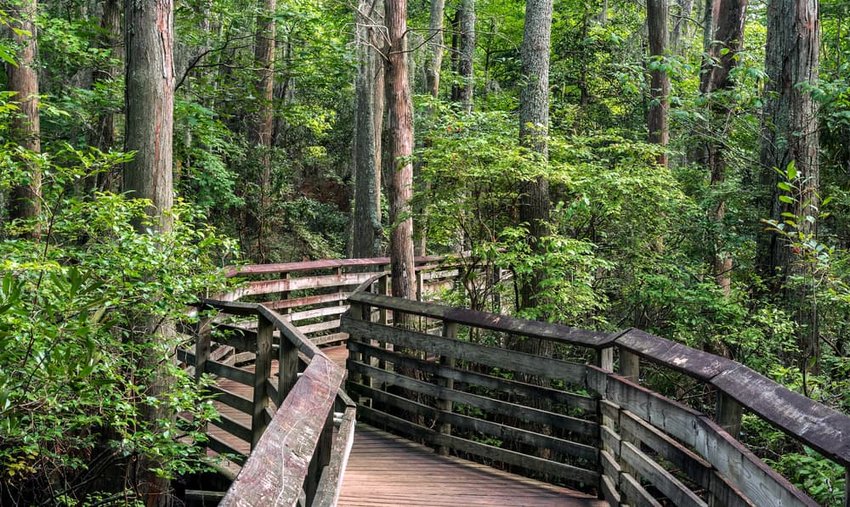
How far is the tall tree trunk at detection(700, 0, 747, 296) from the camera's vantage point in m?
8.34

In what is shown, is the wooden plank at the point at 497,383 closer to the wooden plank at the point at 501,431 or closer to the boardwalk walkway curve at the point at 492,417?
the boardwalk walkway curve at the point at 492,417

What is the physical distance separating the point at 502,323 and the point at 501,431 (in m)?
0.91

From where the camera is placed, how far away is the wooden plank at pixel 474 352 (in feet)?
16.6

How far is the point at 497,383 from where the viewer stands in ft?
18.2

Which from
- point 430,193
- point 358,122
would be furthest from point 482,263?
point 358,122

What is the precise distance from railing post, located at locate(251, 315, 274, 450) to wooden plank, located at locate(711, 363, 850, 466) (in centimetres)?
322

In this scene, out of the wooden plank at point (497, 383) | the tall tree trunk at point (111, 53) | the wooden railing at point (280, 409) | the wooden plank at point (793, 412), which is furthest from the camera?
the tall tree trunk at point (111, 53)

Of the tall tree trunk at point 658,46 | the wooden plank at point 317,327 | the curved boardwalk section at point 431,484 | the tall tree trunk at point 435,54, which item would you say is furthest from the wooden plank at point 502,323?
the tall tree trunk at point 435,54

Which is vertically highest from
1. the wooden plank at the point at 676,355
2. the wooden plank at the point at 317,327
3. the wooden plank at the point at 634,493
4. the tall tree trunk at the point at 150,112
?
the tall tree trunk at the point at 150,112

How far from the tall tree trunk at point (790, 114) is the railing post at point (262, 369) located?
493cm

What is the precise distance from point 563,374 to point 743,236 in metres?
4.02

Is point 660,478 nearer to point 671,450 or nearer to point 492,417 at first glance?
point 671,450

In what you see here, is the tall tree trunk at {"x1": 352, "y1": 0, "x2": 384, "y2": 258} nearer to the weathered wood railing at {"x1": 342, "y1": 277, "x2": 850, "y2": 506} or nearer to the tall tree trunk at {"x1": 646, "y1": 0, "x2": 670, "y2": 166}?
the tall tree trunk at {"x1": 646, "y1": 0, "x2": 670, "y2": 166}

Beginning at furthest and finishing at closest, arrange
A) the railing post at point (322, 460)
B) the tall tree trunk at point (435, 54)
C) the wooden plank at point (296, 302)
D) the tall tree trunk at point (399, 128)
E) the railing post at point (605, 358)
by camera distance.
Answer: the tall tree trunk at point (435, 54), the wooden plank at point (296, 302), the tall tree trunk at point (399, 128), the railing post at point (605, 358), the railing post at point (322, 460)
